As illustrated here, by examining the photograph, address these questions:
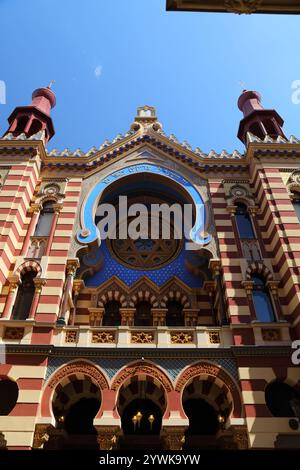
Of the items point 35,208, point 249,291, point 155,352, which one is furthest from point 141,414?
point 35,208

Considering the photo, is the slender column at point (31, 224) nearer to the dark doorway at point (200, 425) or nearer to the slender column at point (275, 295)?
the dark doorway at point (200, 425)

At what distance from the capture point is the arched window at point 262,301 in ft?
43.9

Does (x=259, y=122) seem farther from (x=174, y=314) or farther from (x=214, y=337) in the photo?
(x=214, y=337)

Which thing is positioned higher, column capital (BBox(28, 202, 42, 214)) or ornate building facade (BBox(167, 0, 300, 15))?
column capital (BBox(28, 202, 42, 214))

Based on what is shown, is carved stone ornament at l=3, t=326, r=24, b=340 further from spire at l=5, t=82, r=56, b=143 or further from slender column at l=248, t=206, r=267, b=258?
spire at l=5, t=82, r=56, b=143

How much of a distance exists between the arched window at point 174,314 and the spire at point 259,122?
34.4 ft

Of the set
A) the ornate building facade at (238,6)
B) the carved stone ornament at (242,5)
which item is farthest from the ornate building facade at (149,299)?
the carved stone ornament at (242,5)

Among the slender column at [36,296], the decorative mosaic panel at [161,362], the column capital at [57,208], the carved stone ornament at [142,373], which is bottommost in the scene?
the carved stone ornament at [142,373]

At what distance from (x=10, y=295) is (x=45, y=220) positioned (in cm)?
410

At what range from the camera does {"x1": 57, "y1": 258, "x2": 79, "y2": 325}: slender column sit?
13.1 m

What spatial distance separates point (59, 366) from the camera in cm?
1190

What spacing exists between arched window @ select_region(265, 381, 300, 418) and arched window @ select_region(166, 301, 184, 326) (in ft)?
15.1

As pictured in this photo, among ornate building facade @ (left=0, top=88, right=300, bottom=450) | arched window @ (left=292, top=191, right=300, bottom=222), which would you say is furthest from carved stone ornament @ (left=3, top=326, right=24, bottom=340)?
arched window @ (left=292, top=191, right=300, bottom=222)
